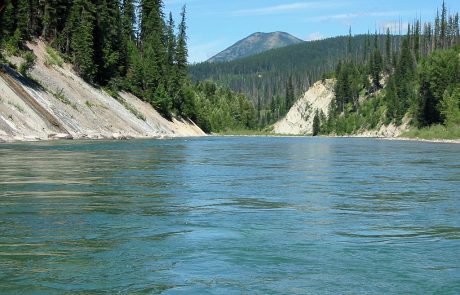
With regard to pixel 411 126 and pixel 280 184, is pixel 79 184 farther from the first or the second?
pixel 411 126

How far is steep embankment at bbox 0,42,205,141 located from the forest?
9.83 ft

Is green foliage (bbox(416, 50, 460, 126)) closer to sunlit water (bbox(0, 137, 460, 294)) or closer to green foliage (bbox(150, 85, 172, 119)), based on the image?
green foliage (bbox(150, 85, 172, 119))

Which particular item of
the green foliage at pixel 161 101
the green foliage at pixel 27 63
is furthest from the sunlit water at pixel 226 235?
the green foliage at pixel 161 101

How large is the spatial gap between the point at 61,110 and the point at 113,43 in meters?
38.5

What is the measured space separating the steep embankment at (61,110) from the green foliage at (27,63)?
2.84 feet

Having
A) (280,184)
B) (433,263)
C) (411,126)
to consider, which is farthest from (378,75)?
(433,263)

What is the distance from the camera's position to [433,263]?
34.3ft

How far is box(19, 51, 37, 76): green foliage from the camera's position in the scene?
6844 cm

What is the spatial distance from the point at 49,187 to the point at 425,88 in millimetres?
101482

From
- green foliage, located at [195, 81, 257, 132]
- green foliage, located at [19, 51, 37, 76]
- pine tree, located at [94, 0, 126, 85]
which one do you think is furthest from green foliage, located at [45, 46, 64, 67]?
green foliage, located at [195, 81, 257, 132]

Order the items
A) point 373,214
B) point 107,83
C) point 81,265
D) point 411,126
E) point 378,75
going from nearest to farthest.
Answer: point 81,265 → point 373,214 → point 107,83 → point 411,126 → point 378,75

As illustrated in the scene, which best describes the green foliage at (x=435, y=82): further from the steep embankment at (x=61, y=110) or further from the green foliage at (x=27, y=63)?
the green foliage at (x=27, y=63)

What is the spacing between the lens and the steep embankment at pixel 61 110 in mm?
56906

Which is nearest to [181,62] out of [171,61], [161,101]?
[171,61]
